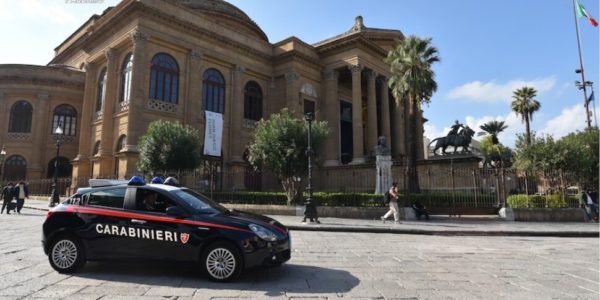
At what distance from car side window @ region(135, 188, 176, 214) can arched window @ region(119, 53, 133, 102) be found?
2152 centimetres

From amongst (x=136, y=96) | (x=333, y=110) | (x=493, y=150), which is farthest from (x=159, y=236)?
(x=493, y=150)

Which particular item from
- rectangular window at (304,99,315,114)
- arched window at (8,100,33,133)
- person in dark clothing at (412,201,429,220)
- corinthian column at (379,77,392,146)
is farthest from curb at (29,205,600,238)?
arched window at (8,100,33,133)

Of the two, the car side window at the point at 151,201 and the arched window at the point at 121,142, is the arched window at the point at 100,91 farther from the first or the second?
the car side window at the point at 151,201

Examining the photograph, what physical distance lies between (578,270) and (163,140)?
18593 millimetres

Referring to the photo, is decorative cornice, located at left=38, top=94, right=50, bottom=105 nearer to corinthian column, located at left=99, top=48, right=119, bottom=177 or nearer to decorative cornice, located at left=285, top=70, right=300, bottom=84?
corinthian column, located at left=99, top=48, right=119, bottom=177

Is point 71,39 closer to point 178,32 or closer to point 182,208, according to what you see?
point 178,32

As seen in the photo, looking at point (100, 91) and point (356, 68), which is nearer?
point (100, 91)

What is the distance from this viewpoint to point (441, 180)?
74.1ft

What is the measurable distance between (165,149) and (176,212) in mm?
15392

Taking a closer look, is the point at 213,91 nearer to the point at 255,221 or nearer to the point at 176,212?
the point at 176,212

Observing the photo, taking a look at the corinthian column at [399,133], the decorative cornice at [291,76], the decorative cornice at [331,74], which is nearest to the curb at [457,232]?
the decorative cornice at [291,76]

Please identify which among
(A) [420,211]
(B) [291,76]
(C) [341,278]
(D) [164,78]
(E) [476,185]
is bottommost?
(C) [341,278]

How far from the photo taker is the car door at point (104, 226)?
5.60 metres

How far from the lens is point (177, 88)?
1067 inches
